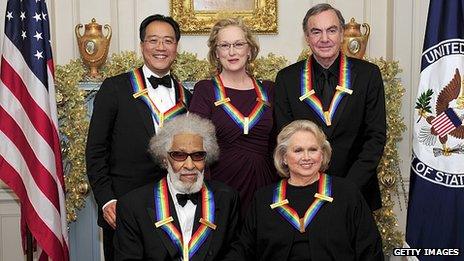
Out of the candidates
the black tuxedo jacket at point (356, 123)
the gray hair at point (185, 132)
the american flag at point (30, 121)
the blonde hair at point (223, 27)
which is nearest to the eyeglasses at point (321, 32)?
the black tuxedo jacket at point (356, 123)

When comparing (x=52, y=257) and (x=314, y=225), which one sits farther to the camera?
(x=52, y=257)

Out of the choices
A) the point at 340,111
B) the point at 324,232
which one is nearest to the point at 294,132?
the point at 340,111

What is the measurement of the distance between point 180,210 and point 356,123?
101cm

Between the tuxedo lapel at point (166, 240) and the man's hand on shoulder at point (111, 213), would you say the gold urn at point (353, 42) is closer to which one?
the man's hand on shoulder at point (111, 213)

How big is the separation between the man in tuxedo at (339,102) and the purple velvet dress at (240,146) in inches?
6.2

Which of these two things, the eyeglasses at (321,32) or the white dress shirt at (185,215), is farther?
the eyeglasses at (321,32)

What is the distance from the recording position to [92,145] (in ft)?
11.0

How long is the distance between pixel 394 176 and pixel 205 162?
2.17m

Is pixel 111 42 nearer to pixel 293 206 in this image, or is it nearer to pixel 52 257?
pixel 52 257

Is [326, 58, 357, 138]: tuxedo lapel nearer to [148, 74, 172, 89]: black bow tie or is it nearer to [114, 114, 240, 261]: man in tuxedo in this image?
[114, 114, 240, 261]: man in tuxedo

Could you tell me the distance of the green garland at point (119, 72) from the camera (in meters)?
4.61

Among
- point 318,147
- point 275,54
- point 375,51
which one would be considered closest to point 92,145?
point 318,147

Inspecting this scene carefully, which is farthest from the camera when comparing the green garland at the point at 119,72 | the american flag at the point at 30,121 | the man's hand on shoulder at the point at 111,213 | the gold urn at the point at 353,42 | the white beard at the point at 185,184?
the gold urn at the point at 353,42

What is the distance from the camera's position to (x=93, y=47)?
4.71 meters
